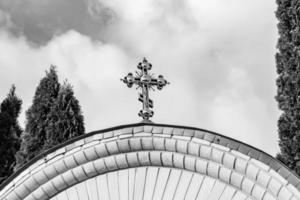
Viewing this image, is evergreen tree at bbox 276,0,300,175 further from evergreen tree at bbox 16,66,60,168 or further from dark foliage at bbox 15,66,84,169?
evergreen tree at bbox 16,66,60,168

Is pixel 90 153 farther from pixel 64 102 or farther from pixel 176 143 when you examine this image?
pixel 64 102

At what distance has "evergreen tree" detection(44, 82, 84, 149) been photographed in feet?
51.9

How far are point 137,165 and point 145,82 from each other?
1468 millimetres

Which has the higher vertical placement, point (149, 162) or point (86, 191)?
point (149, 162)

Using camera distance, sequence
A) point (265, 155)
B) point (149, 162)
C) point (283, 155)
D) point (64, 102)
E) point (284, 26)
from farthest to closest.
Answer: point (64, 102) < point (284, 26) < point (283, 155) < point (149, 162) < point (265, 155)

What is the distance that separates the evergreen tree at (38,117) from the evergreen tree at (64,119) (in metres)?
0.35

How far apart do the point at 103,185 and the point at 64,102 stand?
1104cm

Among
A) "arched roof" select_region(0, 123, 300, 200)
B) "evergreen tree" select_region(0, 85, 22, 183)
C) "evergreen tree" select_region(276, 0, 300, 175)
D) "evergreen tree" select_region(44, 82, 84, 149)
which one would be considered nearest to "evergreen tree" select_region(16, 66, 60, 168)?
"evergreen tree" select_region(44, 82, 84, 149)

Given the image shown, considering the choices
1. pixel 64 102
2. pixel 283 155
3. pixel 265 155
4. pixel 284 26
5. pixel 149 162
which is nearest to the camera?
pixel 265 155

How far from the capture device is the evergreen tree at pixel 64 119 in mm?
15807

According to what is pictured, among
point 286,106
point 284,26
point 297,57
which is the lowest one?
point 286,106

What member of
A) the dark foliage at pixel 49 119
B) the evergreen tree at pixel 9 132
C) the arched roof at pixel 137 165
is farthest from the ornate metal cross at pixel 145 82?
the evergreen tree at pixel 9 132

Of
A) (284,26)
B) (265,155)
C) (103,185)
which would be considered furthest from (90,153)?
(284,26)

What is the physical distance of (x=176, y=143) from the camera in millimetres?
6402
